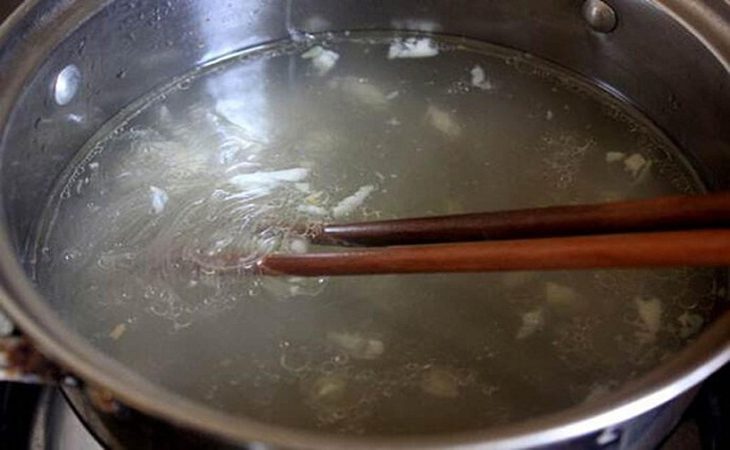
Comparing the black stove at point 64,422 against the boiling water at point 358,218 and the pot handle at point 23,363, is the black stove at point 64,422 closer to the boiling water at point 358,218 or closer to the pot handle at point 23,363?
the boiling water at point 358,218

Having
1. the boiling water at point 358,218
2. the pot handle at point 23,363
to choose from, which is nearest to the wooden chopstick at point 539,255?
the boiling water at point 358,218

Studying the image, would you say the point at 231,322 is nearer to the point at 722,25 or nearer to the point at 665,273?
the point at 665,273

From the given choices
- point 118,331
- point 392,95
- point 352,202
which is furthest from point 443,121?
point 118,331

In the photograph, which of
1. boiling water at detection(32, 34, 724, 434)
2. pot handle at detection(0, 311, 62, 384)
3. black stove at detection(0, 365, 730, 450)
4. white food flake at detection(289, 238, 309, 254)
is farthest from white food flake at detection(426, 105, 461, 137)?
pot handle at detection(0, 311, 62, 384)

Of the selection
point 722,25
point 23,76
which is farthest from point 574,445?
point 23,76

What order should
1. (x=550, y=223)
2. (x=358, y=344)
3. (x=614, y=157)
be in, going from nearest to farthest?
(x=550, y=223), (x=358, y=344), (x=614, y=157)

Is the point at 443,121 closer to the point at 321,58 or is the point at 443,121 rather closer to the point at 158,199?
the point at 321,58

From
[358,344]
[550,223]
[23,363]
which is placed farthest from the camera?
[358,344]
